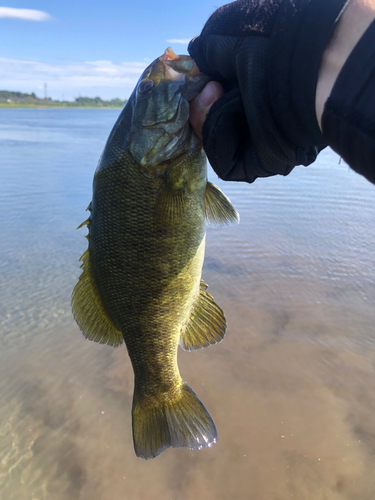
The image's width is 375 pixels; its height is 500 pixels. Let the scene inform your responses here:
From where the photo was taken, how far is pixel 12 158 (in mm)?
13969

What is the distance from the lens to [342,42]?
1095 mm

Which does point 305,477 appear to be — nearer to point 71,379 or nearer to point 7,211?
point 71,379

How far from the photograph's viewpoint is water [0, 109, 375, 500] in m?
2.95

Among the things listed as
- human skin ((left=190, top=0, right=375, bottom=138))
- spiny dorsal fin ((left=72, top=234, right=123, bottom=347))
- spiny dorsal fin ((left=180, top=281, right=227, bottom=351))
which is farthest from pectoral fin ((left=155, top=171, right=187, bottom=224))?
human skin ((left=190, top=0, right=375, bottom=138))

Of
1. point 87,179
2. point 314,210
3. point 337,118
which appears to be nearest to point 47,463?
point 337,118

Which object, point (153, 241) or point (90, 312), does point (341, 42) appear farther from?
point (90, 312)

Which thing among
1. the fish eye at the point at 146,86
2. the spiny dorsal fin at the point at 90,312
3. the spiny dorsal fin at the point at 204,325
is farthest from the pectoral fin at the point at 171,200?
the spiny dorsal fin at the point at 204,325

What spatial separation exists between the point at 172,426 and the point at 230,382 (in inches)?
57.6

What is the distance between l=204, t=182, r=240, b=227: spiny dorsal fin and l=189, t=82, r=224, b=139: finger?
1.33 feet

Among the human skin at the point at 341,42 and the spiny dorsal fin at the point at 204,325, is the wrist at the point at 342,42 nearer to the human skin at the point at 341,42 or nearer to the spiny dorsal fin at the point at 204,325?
the human skin at the point at 341,42

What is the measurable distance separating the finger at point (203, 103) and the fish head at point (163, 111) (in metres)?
0.03

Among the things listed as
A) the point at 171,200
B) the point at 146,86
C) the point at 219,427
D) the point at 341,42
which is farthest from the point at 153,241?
the point at 219,427

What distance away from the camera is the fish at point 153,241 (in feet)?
6.32

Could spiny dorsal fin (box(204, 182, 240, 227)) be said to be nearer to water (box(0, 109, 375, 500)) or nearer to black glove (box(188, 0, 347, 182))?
black glove (box(188, 0, 347, 182))
